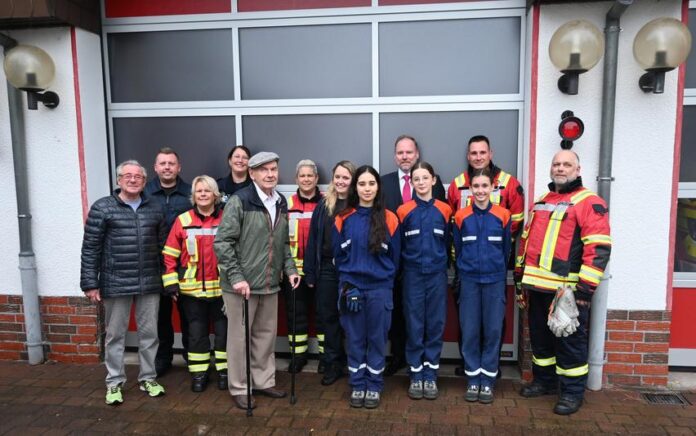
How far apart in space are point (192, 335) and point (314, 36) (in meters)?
2.88

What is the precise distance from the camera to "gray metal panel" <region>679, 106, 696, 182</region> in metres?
4.34

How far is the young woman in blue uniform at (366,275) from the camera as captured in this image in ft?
12.4

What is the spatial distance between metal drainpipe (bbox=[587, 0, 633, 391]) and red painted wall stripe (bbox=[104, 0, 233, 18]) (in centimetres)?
329

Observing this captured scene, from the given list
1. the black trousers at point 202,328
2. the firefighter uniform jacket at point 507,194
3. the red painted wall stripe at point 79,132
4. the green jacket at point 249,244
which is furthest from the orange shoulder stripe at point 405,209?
the red painted wall stripe at point 79,132

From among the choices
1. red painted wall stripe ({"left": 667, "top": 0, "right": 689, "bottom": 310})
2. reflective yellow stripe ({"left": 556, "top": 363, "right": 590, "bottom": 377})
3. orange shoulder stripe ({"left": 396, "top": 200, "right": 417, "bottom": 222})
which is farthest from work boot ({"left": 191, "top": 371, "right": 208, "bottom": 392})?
red painted wall stripe ({"left": 667, "top": 0, "right": 689, "bottom": 310})

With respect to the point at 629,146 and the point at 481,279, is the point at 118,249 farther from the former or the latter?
the point at 629,146

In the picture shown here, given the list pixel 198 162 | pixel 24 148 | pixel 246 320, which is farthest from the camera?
pixel 198 162

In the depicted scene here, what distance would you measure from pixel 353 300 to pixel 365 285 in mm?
147

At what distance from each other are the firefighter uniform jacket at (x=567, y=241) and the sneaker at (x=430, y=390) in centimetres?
107

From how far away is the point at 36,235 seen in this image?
4793 millimetres

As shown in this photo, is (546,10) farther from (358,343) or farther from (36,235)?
(36,235)

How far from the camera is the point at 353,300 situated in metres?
3.76

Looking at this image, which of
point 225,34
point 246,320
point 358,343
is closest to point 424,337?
point 358,343

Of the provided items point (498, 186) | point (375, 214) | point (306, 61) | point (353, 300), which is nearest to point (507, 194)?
point (498, 186)
